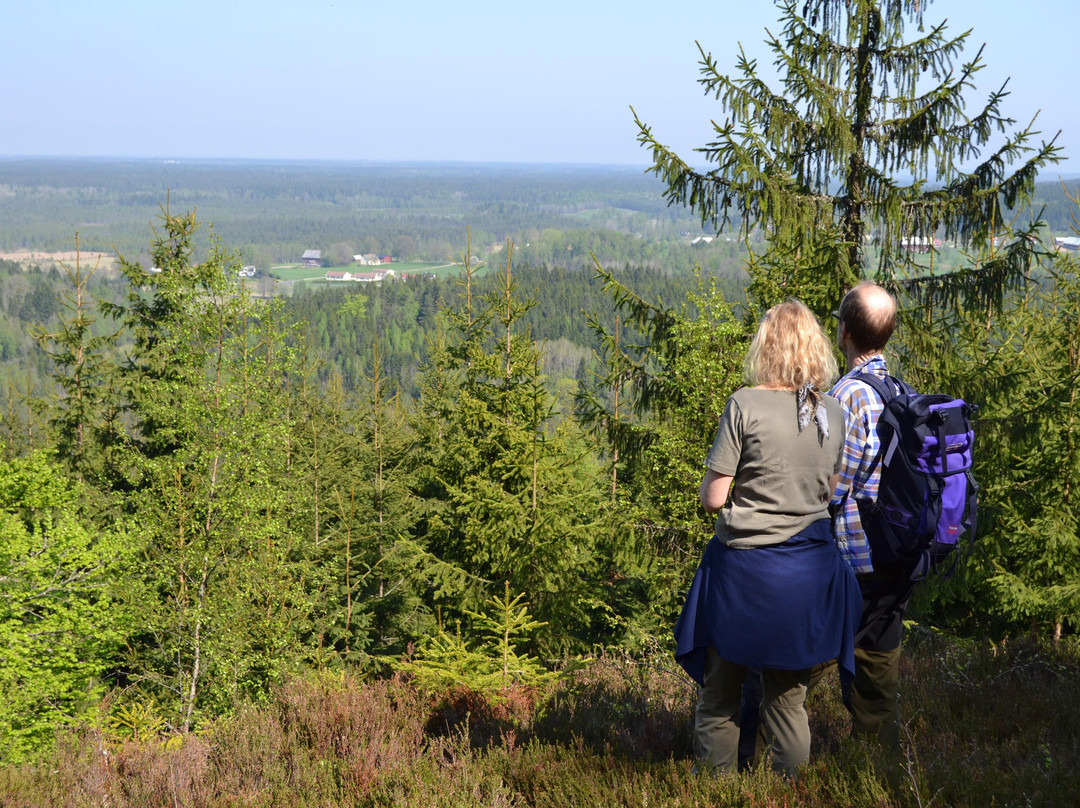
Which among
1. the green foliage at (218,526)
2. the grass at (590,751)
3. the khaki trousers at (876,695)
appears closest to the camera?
the grass at (590,751)

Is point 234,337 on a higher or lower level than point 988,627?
higher

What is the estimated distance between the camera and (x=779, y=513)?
292cm

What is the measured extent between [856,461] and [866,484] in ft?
0.47

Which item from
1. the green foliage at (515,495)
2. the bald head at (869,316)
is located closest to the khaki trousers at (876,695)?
the bald head at (869,316)


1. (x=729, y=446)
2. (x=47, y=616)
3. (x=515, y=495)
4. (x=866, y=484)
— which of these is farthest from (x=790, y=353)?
(x=47, y=616)

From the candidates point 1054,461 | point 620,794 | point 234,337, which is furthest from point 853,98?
point 234,337

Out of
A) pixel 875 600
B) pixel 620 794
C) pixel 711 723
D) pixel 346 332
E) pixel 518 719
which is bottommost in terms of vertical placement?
pixel 346 332

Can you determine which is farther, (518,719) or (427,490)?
(427,490)

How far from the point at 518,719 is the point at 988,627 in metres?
10.9

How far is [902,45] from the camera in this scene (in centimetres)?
851

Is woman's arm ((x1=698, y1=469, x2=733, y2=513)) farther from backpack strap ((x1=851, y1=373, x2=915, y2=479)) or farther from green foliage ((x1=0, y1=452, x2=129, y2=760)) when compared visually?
green foliage ((x1=0, y1=452, x2=129, y2=760))

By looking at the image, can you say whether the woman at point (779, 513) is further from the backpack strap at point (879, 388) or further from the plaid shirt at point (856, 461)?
the backpack strap at point (879, 388)

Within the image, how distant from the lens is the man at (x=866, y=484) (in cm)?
326

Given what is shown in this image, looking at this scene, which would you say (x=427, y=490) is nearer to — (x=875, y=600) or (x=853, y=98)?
(x=853, y=98)
